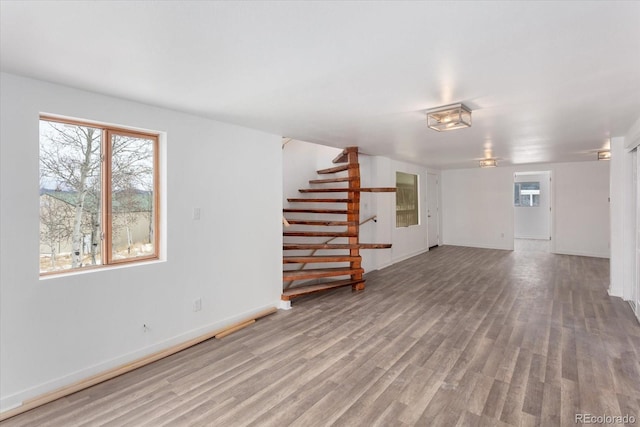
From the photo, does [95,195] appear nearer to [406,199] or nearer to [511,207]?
[406,199]

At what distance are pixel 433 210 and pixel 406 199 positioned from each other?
1.85 metres

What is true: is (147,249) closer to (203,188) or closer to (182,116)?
(203,188)

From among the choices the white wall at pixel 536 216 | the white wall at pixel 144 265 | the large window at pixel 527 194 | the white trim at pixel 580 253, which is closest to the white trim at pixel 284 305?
the white wall at pixel 144 265

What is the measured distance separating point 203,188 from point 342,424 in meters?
2.47

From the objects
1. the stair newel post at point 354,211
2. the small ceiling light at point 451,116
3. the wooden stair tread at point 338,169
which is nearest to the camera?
the small ceiling light at point 451,116

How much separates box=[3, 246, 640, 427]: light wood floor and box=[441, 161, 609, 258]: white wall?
13.0 ft

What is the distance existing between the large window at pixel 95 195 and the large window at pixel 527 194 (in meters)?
11.2

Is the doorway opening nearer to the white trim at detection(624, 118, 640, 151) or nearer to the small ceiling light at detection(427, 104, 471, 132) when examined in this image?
the white trim at detection(624, 118, 640, 151)

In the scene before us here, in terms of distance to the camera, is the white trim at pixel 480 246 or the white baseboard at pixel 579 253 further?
the white trim at pixel 480 246

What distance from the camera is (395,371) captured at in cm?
265

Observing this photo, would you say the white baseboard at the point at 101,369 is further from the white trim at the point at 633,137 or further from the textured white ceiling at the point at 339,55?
the white trim at the point at 633,137

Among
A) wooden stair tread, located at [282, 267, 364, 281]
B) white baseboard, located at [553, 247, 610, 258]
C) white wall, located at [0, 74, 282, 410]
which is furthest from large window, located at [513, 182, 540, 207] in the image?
white wall, located at [0, 74, 282, 410]

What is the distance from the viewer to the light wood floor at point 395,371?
213cm

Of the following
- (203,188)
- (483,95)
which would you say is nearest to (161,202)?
(203,188)
